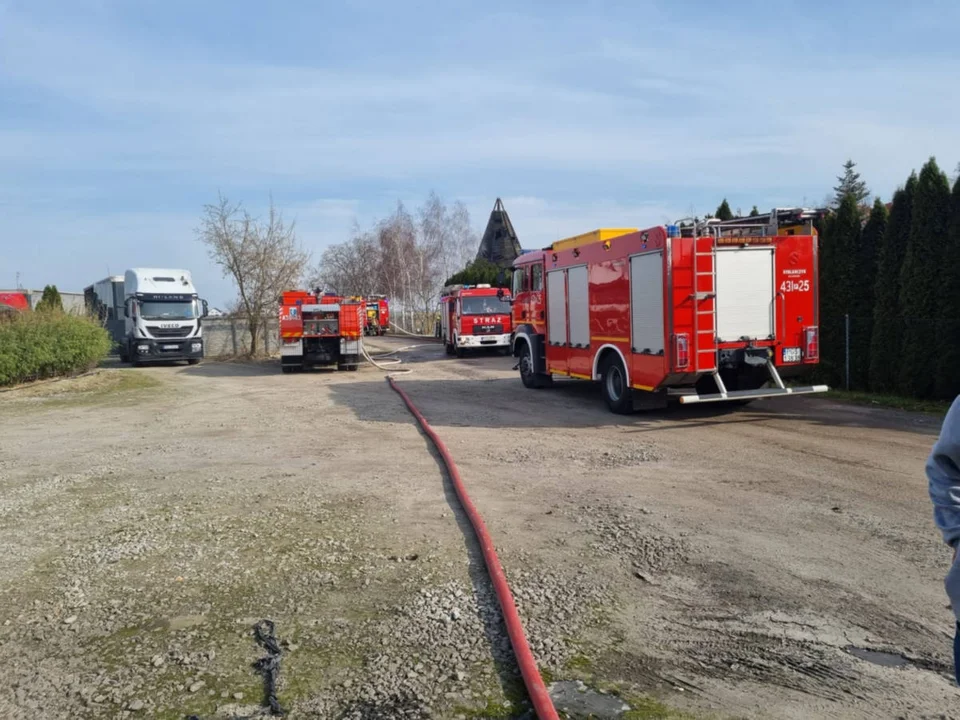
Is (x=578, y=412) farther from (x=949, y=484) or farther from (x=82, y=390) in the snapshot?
(x=82, y=390)

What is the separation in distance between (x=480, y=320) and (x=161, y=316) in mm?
11037

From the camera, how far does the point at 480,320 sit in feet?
92.2

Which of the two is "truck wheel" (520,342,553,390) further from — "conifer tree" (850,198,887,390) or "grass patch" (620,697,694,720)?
"grass patch" (620,697,694,720)

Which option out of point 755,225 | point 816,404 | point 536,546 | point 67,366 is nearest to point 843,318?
point 816,404

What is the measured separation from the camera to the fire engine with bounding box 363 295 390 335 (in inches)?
1836

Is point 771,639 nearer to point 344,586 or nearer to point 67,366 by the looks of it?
point 344,586

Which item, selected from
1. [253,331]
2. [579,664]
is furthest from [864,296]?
[253,331]

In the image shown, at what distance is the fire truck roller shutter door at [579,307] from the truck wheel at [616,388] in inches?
33.0

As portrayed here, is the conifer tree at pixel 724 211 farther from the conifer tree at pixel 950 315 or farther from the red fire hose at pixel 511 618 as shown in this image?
the red fire hose at pixel 511 618

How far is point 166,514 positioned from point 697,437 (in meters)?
6.57

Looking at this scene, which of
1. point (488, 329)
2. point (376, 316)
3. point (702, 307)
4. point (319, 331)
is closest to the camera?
point (702, 307)

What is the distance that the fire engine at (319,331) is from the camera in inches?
879

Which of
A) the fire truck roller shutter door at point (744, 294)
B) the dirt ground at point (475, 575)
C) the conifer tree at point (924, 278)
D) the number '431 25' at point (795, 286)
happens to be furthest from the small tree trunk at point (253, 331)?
the conifer tree at point (924, 278)

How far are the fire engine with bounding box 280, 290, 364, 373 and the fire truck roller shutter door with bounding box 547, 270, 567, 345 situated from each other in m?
8.80
